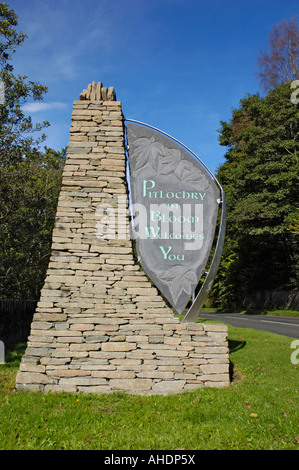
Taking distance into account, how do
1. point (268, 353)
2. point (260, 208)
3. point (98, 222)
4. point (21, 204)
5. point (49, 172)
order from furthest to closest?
1. point (260, 208)
2. point (49, 172)
3. point (21, 204)
4. point (268, 353)
5. point (98, 222)

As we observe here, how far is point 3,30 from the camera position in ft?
31.2

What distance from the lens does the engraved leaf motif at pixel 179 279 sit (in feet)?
19.0

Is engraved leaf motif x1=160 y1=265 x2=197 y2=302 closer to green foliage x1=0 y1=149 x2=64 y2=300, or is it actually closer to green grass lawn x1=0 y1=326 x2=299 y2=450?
green grass lawn x1=0 y1=326 x2=299 y2=450

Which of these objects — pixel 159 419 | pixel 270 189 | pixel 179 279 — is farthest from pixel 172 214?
pixel 270 189

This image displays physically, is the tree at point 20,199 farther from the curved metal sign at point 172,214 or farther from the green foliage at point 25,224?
the curved metal sign at point 172,214

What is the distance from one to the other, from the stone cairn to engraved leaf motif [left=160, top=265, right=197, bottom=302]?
0.94 ft

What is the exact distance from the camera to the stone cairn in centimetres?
528

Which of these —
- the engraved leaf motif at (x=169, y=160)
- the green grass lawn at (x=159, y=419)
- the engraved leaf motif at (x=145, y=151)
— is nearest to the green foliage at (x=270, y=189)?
the engraved leaf motif at (x=169, y=160)

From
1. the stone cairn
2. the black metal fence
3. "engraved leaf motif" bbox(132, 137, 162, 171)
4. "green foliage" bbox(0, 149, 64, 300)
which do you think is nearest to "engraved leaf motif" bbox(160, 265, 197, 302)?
the stone cairn
